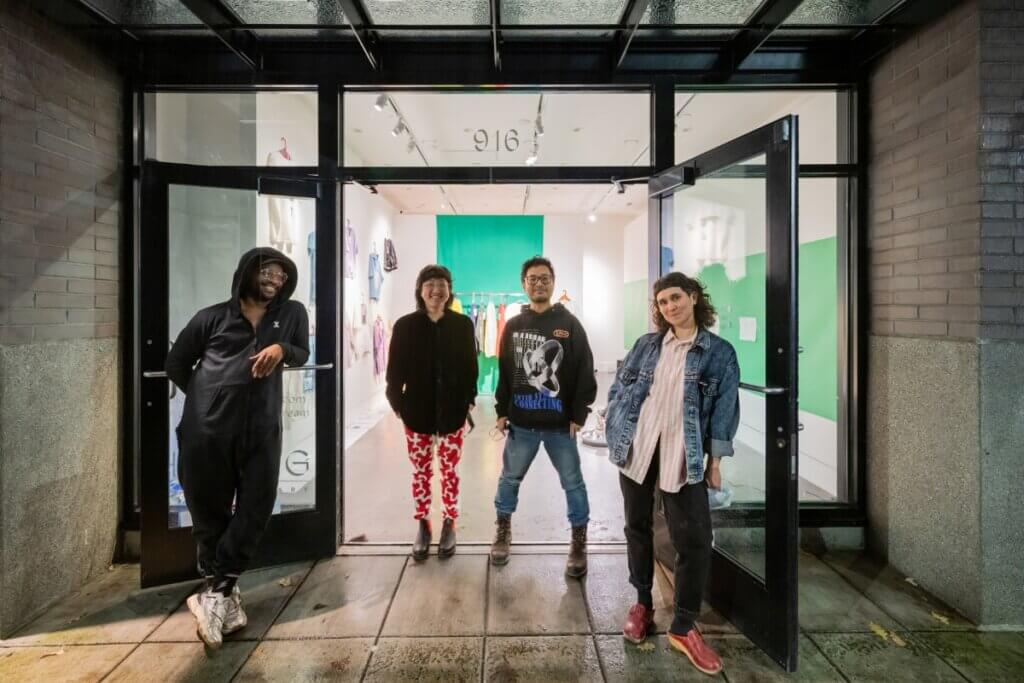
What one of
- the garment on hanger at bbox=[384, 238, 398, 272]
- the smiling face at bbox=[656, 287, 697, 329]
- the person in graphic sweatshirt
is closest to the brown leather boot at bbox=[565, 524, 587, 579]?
the person in graphic sweatshirt

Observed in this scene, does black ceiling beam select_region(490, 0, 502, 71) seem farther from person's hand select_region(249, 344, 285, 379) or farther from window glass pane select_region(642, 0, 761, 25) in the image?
person's hand select_region(249, 344, 285, 379)

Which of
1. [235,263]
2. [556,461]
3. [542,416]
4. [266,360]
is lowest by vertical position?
[556,461]

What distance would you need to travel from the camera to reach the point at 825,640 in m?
2.13

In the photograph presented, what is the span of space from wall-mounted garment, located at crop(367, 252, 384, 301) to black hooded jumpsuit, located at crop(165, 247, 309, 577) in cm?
460

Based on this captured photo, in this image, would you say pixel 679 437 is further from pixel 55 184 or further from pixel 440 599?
A: pixel 55 184

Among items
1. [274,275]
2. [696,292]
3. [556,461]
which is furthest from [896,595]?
[274,275]

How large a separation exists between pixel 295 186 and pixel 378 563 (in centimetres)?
206

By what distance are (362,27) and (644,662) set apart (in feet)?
10.6

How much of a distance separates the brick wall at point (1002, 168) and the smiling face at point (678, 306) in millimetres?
1392

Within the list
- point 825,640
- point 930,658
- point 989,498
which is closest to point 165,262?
point 825,640

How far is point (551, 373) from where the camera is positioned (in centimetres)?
258

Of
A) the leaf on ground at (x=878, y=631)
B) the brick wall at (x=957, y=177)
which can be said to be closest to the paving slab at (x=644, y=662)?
the leaf on ground at (x=878, y=631)

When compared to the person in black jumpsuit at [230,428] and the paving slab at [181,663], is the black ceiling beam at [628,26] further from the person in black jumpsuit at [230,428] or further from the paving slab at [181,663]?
the paving slab at [181,663]

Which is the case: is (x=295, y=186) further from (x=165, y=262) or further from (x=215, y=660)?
(x=215, y=660)
